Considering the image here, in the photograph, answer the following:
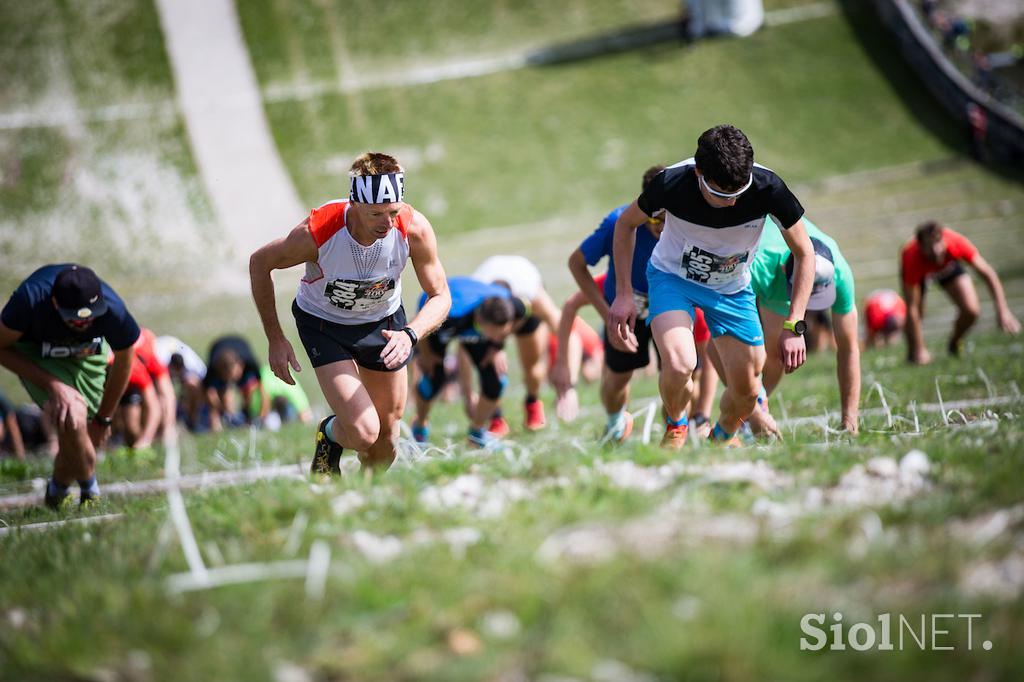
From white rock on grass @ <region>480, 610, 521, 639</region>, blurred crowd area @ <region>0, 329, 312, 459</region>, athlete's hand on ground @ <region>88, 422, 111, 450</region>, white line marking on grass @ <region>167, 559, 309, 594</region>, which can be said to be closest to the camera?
white rock on grass @ <region>480, 610, 521, 639</region>

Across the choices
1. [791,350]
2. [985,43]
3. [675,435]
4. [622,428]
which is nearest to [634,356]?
[622,428]

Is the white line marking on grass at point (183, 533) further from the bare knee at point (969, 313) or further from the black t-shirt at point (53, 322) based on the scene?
the bare knee at point (969, 313)

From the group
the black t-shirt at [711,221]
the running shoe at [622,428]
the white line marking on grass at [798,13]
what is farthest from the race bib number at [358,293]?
the white line marking on grass at [798,13]

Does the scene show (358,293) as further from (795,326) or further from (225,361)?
(225,361)

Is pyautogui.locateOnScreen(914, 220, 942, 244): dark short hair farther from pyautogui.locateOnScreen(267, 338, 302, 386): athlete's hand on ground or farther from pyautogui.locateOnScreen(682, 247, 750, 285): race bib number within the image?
pyautogui.locateOnScreen(267, 338, 302, 386): athlete's hand on ground

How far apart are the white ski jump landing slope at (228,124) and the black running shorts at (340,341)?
26583 mm

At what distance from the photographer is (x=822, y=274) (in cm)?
710

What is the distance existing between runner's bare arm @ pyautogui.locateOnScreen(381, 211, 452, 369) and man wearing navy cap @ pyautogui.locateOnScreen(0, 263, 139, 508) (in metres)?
2.56

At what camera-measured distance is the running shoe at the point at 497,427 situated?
980 cm

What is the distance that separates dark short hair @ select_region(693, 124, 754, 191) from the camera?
18.4 ft

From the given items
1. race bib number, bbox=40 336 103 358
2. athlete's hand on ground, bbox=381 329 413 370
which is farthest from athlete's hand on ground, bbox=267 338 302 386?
race bib number, bbox=40 336 103 358

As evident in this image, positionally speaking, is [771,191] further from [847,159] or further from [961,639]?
[847,159]

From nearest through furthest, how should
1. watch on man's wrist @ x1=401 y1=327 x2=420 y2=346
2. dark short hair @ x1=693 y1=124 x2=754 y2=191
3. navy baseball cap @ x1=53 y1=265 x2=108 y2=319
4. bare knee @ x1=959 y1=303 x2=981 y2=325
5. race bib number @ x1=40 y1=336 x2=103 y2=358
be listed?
dark short hair @ x1=693 y1=124 x2=754 y2=191 → watch on man's wrist @ x1=401 y1=327 x2=420 y2=346 → navy baseball cap @ x1=53 y1=265 x2=108 y2=319 → race bib number @ x1=40 y1=336 x2=103 y2=358 → bare knee @ x1=959 y1=303 x2=981 y2=325

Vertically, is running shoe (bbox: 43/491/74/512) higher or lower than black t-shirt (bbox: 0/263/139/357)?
lower
